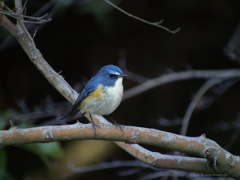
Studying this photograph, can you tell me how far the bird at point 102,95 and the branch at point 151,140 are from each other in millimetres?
513

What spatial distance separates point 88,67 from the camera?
679 cm

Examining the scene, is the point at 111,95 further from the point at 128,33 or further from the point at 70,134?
the point at 128,33

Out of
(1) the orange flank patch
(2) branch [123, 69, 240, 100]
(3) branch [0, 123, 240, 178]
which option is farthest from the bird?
(2) branch [123, 69, 240, 100]

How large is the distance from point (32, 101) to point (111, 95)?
339cm

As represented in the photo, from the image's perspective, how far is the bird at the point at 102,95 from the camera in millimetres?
3639

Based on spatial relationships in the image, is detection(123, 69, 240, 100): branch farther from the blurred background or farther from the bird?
the bird

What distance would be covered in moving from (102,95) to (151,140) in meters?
0.78

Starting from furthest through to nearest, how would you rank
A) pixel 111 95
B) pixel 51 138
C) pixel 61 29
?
pixel 61 29, pixel 111 95, pixel 51 138

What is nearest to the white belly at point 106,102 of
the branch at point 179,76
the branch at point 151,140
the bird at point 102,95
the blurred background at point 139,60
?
the bird at point 102,95

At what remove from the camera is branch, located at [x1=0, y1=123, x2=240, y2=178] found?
293 cm

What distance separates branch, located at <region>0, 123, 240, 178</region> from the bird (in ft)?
1.68

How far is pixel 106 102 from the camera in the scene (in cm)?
362

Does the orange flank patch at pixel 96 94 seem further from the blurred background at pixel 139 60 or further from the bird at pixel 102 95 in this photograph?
the blurred background at pixel 139 60

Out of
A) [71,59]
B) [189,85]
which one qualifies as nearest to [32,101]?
[71,59]
